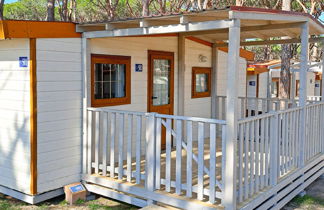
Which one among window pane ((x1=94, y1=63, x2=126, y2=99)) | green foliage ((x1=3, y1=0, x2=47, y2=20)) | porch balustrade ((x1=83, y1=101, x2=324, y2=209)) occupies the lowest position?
porch balustrade ((x1=83, y1=101, x2=324, y2=209))

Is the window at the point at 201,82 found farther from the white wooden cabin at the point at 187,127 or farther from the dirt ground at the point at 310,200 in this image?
the dirt ground at the point at 310,200

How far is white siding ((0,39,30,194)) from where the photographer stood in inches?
188

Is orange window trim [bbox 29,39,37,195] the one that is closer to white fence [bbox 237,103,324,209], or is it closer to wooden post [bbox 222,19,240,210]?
wooden post [bbox 222,19,240,210]

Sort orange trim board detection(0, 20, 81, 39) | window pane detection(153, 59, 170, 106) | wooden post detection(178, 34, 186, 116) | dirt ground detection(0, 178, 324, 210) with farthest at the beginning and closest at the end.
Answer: wooden post detection(178, 34, 186, 116), window pane detection(153, 59, 170, 106), dirt ground detection(0, 178, 324, 210), orange trim board detection(0, 20, 81, 39)

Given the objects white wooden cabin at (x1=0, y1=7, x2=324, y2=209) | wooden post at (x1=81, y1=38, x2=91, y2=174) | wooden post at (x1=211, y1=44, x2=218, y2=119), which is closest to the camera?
white wooden cabin at (x1=0, y1=7, x2=324, y2=209)

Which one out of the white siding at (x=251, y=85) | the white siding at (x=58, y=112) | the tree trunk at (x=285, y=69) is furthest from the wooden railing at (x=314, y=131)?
the white siding at (x=251, y=85)

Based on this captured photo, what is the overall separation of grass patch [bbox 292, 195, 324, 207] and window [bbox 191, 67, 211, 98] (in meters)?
2.91

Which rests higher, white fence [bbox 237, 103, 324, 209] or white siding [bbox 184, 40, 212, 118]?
white siding [bbox 184, 40, 212, 118]

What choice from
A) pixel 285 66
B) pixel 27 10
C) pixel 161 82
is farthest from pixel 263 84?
pixel 27 10

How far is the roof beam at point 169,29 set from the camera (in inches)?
155

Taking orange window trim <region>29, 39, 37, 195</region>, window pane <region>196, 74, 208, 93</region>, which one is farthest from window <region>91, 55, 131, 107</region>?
window pane <region>196, 74, 208, 93</region>

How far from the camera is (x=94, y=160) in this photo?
18.1ft

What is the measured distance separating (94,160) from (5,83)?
5.32 ft

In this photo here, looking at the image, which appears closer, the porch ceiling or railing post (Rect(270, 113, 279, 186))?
the porch ceiling
